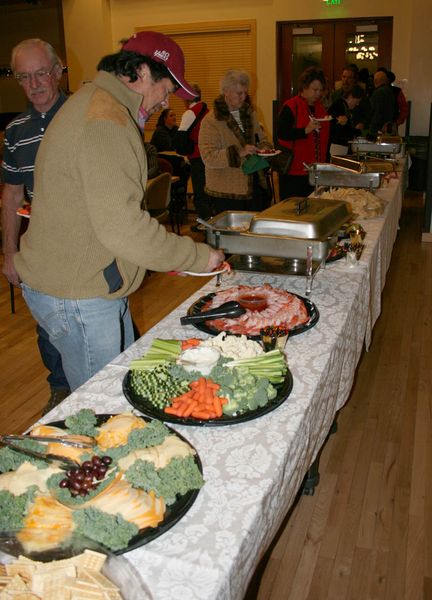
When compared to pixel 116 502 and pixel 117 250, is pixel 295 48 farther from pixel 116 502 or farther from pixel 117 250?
pixel 116 502

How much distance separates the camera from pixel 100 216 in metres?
1.13

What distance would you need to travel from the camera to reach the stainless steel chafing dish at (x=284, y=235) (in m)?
1.63

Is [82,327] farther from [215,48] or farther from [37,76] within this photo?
[215,48]

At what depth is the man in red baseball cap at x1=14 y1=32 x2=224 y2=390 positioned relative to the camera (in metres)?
1.13

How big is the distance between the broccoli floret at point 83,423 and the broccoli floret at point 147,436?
88 mm

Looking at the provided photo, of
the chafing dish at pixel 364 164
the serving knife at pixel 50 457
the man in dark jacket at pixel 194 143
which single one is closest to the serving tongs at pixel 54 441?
the serving knife at pixel 50 457

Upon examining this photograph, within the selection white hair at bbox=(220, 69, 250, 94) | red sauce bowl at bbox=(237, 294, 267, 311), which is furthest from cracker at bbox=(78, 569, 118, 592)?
white hair at bbox=(220, 69, 250, 94)

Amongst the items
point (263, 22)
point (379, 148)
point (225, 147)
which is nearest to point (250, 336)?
point (225, 147)

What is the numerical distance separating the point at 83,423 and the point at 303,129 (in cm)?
316

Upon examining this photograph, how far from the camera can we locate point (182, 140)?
176 inches

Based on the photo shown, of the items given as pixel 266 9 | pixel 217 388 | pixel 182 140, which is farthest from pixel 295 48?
pixel 217 388

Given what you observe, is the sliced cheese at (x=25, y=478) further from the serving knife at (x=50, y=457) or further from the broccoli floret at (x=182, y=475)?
the broccoli floret at (x=182, y=475)

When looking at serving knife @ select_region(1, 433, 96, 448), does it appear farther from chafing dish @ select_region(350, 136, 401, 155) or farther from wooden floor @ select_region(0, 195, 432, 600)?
chafing dish @ select_region(350, 136, 401, 155)

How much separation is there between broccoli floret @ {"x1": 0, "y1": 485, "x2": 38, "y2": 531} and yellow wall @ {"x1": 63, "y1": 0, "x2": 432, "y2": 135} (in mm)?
6559
